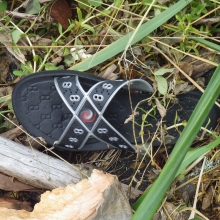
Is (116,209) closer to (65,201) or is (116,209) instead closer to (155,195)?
(65,201)

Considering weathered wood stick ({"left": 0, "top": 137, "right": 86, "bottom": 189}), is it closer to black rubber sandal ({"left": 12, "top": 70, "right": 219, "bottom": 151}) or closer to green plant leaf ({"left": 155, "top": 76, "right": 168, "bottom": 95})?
black rubber sandal ({"left": 12, "top": 70, "right": 219, "bottom": 151})

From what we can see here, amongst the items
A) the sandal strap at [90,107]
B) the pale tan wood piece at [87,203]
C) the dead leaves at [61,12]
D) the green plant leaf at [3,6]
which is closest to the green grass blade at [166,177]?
the pale tan wood piece at [87,203]

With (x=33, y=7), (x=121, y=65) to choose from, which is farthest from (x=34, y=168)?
(x=33, y=7)

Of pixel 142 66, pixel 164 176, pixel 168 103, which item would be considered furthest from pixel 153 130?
pixel 164 176

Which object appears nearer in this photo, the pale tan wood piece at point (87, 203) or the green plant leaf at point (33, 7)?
the pale tan wood piece at point (87, 203)

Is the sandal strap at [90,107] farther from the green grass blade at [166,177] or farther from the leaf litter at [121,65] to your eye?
the green grass blade at [166,177]

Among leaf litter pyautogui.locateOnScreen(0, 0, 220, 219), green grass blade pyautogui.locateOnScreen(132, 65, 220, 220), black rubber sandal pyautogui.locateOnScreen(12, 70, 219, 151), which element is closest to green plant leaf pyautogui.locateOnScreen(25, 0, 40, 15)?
leaf litter pyautogui.locateOnScreen(0, 0, 220, 219)
